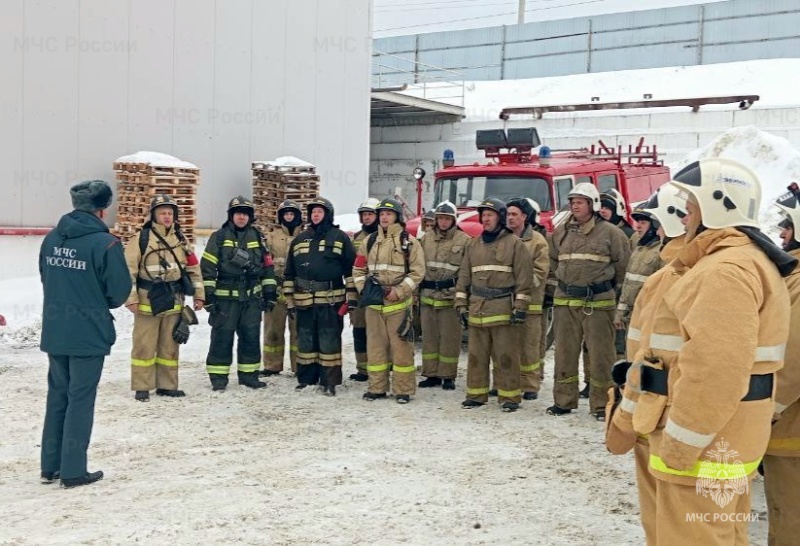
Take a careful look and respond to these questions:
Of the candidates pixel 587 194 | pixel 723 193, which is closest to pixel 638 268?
pixel 587 194

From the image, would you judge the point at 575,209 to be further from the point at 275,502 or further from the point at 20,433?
the point at 20,433

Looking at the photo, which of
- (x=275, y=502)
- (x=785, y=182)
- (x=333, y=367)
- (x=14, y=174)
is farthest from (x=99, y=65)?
(x=785, y=182)

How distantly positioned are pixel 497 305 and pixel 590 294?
0.90 meters

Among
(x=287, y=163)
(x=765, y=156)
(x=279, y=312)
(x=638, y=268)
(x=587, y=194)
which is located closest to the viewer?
(x=638, y=268)

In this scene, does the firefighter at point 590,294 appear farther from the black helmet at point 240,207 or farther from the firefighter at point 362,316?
the black helmet at point 240,207

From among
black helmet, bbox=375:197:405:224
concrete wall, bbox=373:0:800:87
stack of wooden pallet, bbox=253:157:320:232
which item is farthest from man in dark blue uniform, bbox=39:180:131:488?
concrete wall, bbox=373:0:800:87

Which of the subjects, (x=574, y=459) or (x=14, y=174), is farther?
(x=14, y=174)

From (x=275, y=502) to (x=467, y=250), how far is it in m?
3.78

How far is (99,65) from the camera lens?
46.3ft

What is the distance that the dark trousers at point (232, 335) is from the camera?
342 inches

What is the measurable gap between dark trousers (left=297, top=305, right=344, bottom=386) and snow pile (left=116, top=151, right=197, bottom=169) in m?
6.31

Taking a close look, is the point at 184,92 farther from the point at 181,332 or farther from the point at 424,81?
the point at 424,81

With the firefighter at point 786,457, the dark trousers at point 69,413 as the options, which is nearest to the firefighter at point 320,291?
the dark trousers at point 69,413

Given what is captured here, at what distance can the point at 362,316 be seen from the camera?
9109 mm
